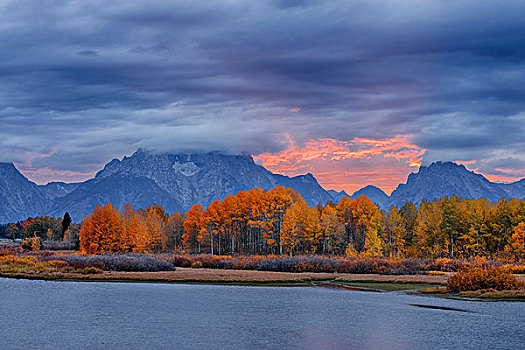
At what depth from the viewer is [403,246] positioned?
398 ft

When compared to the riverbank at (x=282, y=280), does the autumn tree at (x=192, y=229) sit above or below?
above

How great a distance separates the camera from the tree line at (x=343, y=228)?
104375mm

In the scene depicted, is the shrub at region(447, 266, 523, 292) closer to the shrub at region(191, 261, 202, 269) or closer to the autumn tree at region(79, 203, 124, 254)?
the shrub at region(191, 261, 202, 269)

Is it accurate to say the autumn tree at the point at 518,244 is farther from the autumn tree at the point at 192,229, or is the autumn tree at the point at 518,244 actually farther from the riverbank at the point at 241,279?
the autumn tree at the point at 192,229

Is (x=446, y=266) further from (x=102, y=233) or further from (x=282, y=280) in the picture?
(x=102, y=233)

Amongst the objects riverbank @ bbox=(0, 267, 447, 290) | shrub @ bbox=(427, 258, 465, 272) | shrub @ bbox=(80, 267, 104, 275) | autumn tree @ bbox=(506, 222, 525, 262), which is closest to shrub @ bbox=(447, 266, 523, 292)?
riverbank @ bbox=(0, 267, 447, 290)

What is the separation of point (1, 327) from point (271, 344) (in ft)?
45.9

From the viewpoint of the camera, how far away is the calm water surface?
78.8 ft

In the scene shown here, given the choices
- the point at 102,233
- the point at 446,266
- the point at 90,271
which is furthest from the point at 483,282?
the point at 102,233

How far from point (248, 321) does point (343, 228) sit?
95796 mm

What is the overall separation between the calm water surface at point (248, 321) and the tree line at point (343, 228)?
6433 centimetres

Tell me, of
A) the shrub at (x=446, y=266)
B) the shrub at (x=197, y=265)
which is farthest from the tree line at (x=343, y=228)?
the shrub at (x=197, y=265)

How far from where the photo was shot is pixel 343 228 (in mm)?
123062

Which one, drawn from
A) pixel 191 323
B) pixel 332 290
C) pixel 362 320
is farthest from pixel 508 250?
pixel 191 323
